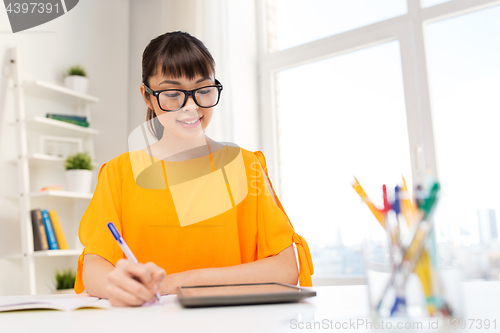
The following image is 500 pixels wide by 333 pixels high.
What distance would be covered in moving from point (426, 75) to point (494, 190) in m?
0.73

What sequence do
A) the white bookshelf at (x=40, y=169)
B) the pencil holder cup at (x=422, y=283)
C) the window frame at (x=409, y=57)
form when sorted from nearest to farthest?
1. the pencil holder cup at (x=422, y=283)
2. the white bookshelf at (x=40, y=169)
3. the window frame at (x=409, y=57)

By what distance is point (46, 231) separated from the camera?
2.22 meters

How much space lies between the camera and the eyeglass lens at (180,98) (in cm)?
112

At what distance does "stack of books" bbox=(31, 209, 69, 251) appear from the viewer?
7.14 feet

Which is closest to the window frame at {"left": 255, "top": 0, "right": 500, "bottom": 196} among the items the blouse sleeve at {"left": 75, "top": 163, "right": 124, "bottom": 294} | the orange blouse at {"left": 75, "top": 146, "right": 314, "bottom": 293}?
the orange blouse at {"left": 75, "top": 146, "right": 314, "bottom": 293}

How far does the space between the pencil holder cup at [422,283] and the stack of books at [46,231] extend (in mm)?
2175

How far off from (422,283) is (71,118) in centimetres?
249

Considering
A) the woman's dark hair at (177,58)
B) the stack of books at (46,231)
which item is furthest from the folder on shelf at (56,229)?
the woman's dark hair at (177,58)

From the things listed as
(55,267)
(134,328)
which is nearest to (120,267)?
(134,328)

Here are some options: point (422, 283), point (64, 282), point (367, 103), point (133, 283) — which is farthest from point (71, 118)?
point (422, 283)

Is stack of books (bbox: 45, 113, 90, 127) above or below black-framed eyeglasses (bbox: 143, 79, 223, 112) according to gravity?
above

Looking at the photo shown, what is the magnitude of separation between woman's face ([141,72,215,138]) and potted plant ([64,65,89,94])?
5.12ft

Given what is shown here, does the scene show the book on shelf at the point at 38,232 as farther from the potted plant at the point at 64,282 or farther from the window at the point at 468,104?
the window at the point at 468,104

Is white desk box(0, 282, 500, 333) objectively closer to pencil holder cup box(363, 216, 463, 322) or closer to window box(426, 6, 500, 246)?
pencil holder cup box(363, 216, 463, 322)
